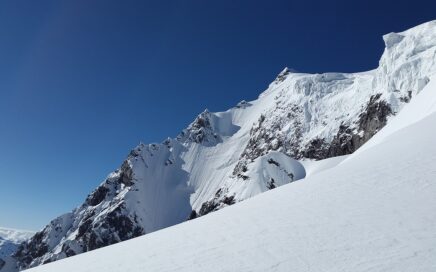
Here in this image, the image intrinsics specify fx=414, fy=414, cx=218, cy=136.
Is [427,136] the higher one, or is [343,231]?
[427,136]

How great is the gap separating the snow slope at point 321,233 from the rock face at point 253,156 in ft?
261

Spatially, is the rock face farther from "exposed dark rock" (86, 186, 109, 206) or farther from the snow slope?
the snow slope

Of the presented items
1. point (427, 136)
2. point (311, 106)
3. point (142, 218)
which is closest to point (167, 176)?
point (142, 218)

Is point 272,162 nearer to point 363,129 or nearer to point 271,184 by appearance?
point 271,184

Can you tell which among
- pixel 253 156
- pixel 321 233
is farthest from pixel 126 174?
pixel 321 233

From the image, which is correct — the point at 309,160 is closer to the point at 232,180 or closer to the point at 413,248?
the point at 232,180

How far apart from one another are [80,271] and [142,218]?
16025 cm

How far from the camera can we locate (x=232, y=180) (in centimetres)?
10862

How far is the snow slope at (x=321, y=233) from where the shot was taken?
7023mm

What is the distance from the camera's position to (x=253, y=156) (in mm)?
159375

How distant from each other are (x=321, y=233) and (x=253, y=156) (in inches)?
5966

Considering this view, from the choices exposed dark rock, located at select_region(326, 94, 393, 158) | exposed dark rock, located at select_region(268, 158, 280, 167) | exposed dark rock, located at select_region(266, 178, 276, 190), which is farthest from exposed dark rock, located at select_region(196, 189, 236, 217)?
exposed dark rock, located at select_region(326, 94, 393, 158)

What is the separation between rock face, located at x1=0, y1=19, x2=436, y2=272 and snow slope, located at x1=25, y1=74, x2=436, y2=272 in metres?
79.6

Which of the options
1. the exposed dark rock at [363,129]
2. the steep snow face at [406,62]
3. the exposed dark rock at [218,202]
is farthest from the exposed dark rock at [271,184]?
the steep snow face at [406,62]
